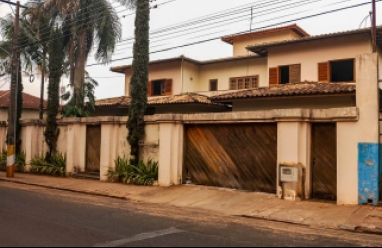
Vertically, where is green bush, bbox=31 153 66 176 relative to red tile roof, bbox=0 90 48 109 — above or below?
below

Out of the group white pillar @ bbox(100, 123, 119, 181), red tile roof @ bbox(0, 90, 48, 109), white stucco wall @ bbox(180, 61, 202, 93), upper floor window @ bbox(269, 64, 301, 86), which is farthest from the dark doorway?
red tile roof @ bbox(0, 90, 48, 109)

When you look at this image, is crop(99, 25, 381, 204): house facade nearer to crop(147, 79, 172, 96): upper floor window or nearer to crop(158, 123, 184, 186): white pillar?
crop(158, 123, 184, 186): white pillar

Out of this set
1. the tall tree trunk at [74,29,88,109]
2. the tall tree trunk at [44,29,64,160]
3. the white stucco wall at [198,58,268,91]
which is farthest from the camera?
the white stucco wall at [198,58,268,91]

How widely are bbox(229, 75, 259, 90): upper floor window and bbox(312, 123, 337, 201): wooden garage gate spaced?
33.9 ft

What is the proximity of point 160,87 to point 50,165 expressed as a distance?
878cm

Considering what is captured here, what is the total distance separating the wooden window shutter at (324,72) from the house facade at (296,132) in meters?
0.05

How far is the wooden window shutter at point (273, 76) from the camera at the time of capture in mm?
18266

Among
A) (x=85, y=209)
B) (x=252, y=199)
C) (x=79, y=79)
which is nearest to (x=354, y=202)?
(x=252, y=199)

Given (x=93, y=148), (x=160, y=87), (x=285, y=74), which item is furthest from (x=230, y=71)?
(x=93, y=148)

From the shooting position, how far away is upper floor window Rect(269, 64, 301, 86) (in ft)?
58.3

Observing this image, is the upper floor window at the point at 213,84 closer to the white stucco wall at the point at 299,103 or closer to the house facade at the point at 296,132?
the house facade at the point at 296,132

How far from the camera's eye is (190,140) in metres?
13.0

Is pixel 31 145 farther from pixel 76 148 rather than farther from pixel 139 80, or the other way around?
pixel 139 80

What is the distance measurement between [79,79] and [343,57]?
42.9 ft
